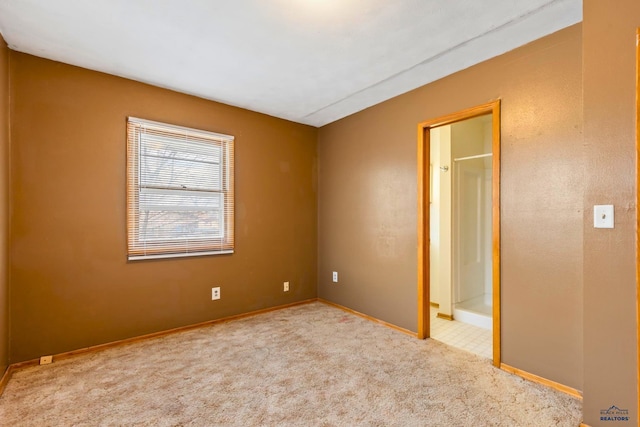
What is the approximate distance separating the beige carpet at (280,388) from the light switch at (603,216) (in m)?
1.12

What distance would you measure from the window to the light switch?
3097 mm

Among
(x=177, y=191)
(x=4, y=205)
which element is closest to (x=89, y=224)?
(x=4, y=205)

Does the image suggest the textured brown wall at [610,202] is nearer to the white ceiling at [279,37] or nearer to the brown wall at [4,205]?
the white ceiling at [279,37]

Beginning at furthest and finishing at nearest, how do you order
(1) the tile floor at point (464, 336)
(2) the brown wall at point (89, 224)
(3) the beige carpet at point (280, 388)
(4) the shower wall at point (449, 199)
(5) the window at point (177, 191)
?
(4) the shower wall at point (449, 199) < (5) the window at point (177, 191) < (1) the tile floor at point (464, 336) < (2) the brown wall at point (89, 224) < (3) the beige carpet at point (280, 388)

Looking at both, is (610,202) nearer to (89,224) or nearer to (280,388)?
(280,388)

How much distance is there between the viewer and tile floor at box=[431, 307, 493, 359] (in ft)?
8.87

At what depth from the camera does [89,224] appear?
8.62ft

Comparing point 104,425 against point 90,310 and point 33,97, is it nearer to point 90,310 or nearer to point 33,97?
point 90,310

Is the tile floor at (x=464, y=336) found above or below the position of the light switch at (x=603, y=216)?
below

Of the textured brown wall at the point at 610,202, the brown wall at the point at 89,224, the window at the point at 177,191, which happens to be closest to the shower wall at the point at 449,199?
the textured brown wall at the point at 610,202

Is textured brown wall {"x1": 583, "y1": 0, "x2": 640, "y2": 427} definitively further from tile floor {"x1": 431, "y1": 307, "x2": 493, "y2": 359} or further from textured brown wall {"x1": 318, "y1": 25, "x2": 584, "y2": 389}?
tile floor {"x1": 431, "y1": 307, "x2": 493, "y2": 359}

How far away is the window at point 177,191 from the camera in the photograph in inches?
112
